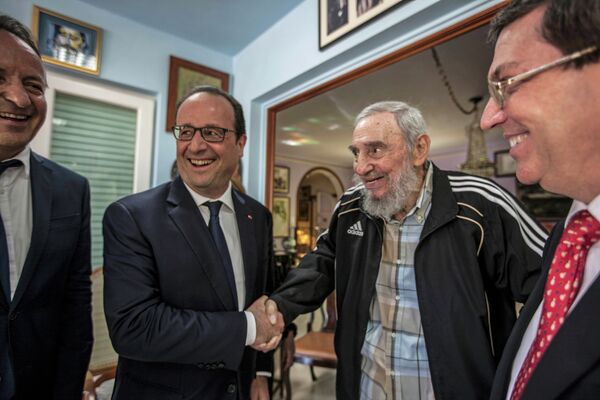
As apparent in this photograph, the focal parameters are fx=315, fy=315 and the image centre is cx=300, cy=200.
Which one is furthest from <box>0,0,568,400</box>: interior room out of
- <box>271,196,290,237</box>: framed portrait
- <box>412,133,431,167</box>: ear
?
<box>271,196,290,237</box>: framed portrait

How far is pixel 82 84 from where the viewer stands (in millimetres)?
2258

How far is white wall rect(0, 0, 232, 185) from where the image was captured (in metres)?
2.22

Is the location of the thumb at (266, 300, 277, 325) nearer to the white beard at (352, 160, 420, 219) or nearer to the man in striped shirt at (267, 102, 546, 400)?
the man in striped shirt at (267, 102, 546, 400)

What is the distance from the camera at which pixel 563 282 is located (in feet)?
2.02

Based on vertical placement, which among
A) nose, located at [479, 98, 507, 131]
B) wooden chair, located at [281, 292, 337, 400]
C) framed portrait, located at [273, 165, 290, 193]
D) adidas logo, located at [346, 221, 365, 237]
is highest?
framed portrait, located at [273, 165, 290, 193]

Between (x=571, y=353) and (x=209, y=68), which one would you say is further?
(x=209, y=68)

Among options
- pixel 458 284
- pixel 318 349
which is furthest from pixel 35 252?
pixel 318 349

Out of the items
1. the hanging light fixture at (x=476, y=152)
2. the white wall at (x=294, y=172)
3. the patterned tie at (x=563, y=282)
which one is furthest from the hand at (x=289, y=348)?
the white wall at (x=294, y=172)

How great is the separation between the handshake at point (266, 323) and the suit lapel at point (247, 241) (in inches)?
2.8

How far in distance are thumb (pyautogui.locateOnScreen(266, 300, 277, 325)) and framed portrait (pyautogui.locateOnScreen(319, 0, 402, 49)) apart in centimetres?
150

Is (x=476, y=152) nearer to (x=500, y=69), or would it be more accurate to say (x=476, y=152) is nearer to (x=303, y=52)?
(x=303, y=52)

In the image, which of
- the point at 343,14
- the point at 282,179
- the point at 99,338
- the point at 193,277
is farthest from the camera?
the point at 282,179

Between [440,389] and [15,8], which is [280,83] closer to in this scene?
[15,8]

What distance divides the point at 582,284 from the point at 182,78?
2.79 m
